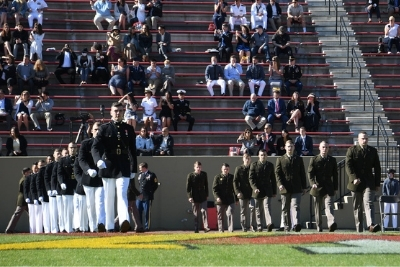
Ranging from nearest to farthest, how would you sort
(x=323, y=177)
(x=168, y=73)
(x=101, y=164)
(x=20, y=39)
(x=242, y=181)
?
(x=101, y=164) → (x=323, y=177) → (x=242, y=181) → (x=168, y=73) → (x=20, y=39)

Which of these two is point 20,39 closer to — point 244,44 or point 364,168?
point 244,44

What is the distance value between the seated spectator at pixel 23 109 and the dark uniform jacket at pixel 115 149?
1268cm

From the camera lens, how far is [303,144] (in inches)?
1152

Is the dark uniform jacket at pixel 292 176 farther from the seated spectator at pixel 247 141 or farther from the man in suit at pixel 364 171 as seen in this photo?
the seated spectator at pixel 247 141

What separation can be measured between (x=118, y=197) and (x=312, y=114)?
1418 cm

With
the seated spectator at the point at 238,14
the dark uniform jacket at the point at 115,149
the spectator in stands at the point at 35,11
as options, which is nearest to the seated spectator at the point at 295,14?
the seated spectator at the point at 238,14

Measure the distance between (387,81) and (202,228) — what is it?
27.9ft

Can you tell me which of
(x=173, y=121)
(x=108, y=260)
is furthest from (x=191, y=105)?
(x=108, y=260)

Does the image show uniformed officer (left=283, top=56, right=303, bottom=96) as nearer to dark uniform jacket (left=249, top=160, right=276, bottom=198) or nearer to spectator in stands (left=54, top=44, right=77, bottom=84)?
spectator in stands (left=54, top=44, right=77, bottom=84)

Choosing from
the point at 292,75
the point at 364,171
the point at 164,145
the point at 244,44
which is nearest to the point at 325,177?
the point at 364,171

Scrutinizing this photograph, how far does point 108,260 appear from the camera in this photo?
14.0 m

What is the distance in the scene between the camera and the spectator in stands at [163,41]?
1330 inches

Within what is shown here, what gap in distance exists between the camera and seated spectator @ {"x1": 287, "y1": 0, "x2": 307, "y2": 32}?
117 ft

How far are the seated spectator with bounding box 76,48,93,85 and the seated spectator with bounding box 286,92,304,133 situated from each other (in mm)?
5676
